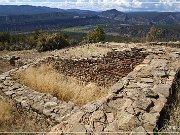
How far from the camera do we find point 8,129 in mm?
8086

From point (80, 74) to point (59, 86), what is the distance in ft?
7.86

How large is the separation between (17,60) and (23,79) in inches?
366

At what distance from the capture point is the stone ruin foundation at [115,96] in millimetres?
5816

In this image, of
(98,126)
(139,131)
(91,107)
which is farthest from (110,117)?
(139,131)

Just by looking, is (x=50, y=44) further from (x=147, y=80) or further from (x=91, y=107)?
(x=91, y=107)

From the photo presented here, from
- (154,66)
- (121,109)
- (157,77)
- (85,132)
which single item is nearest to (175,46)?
(154,66)

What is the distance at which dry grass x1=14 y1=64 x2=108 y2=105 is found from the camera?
31.9 feet

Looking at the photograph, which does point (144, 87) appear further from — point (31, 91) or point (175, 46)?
point (175, 46)

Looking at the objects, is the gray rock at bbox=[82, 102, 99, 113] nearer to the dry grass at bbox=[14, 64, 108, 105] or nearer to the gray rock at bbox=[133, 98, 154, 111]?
the gray rock at bbox=[133, 98, 154, 111]

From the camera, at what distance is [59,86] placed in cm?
1072

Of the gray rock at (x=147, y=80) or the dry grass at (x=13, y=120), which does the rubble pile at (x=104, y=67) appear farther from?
the dry grass at (x=13, y=120)

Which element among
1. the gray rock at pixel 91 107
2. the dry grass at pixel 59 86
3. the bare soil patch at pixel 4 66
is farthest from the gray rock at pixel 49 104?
the bare soil patch at pixel 4 66

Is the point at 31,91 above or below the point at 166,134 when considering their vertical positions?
below

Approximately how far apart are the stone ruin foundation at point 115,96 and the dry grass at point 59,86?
1.55 ft
